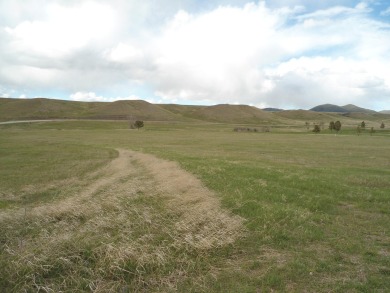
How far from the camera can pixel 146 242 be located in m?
12.6

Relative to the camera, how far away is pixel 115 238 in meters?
12.7

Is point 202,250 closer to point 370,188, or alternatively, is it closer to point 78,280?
point 78,280

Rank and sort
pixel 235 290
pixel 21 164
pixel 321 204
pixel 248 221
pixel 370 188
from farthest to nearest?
1. pixel 21 164
2. pixel 370 188
3. pixel 321 204
4. pixel 248 221
5. pixel 235 290

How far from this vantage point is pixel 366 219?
616 inches

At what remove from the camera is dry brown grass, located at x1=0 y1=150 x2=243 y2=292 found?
9.98 meters

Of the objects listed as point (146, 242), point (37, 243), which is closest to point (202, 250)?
point (146, 242)

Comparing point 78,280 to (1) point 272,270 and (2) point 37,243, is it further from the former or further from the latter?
(1) point 272,270

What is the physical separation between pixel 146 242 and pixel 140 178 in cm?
1429

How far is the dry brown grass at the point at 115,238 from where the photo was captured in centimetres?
998

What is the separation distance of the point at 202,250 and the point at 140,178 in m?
15.5

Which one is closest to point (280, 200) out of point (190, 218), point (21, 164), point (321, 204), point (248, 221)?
point (321, 204)

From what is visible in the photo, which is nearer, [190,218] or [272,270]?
[272,270]

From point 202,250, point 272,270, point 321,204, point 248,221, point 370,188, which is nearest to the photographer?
point 272,270

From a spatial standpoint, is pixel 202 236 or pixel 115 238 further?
pixel 202 236
